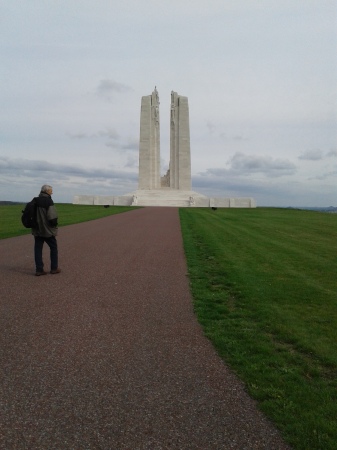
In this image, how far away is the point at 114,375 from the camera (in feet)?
14.2

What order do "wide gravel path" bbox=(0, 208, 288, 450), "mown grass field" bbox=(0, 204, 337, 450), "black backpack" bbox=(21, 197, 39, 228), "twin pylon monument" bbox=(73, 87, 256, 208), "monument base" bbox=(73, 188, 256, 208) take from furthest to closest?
"twin pylon monument" bbox=(73, 87, 256, 208), "monument base" bbox=(73, 188, 256, 208), "black backpack" bbox=(21, 197, 39, 228), "mown grass field" bbox=(0, 204, 337, 450), "wide gravel path" bbox=(0, 208, 288, 450)

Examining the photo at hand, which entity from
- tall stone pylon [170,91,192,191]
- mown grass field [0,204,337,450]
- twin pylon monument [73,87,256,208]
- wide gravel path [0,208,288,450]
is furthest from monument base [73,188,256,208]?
wide gravel path [0,208,288,450]

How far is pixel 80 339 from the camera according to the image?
536cm

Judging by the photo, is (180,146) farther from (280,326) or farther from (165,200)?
(280,326)

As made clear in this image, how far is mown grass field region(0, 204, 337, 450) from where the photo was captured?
12.0ft

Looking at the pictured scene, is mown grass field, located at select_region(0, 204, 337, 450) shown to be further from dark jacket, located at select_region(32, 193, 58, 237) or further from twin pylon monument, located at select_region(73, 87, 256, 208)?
twin pylon monument, located at select_region(73, 87, 256, 208)

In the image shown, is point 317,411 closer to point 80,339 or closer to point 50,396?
point 50,396

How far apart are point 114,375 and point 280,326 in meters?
2.85

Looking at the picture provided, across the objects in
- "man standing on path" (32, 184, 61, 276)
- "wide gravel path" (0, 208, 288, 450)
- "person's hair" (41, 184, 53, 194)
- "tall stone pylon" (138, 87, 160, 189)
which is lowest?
"wide gravel path" (0, 208, 288, 450)

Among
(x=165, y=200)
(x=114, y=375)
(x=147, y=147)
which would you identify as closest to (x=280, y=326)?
(x=114, y=375)

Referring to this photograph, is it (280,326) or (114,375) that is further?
(280,326)

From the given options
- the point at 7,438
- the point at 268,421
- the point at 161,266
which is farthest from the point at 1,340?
the point at 161,266

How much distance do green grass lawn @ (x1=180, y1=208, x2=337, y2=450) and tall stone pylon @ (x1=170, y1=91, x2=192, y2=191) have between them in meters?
55.9

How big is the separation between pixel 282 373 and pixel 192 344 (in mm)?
1300
